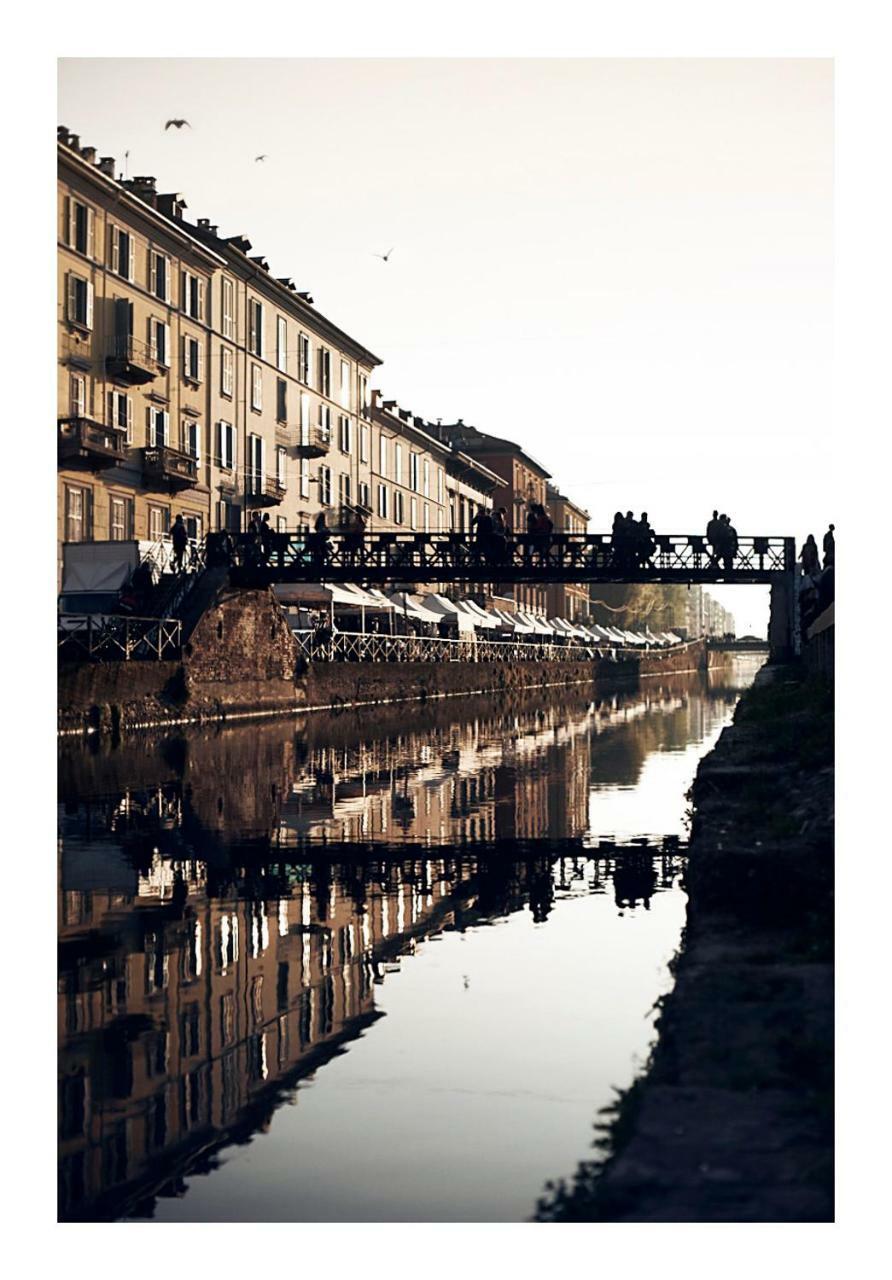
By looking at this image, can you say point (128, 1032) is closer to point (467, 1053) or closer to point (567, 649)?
point (467, 1053)

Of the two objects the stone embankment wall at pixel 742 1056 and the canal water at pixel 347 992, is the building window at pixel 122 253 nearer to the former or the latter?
the canal water at pixel 347 992

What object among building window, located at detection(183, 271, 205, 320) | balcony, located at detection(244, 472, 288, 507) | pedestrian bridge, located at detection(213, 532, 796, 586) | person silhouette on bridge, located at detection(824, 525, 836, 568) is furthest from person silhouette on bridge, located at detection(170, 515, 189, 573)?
person silhouette on bridge, located at detection(824, 525, 836, 568)

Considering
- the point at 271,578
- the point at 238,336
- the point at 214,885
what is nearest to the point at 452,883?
the point at 214,885

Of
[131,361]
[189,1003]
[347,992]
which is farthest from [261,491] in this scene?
[189,1003]

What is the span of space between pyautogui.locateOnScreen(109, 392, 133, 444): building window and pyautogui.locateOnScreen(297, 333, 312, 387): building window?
16581 millimetres

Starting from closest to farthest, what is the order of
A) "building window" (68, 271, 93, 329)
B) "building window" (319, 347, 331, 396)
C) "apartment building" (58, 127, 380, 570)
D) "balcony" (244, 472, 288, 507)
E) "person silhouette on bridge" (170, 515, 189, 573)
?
"person silhouette on bridge" (170, 515, 189, 573) < "building window" (68, 271, 93, 329) < "apartment building" (58, 127, 380, 570) < "balcony" (244, 472, 288, 507) < "building window" (319, 347, 331, 396)

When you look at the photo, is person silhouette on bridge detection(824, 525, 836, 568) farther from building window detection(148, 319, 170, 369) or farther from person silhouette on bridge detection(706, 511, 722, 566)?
building window detection(148, 319, 170, 369)

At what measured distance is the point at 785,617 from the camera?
151 feet

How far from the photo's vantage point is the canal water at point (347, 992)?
6195mm

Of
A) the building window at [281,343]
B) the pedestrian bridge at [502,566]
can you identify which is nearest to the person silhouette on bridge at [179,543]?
the pedestrian bridge at [502,566]

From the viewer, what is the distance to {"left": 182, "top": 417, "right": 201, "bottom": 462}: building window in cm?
4878

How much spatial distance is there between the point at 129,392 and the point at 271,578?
7.87 metres

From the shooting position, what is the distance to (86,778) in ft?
74.4

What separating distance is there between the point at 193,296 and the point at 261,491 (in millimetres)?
8225
